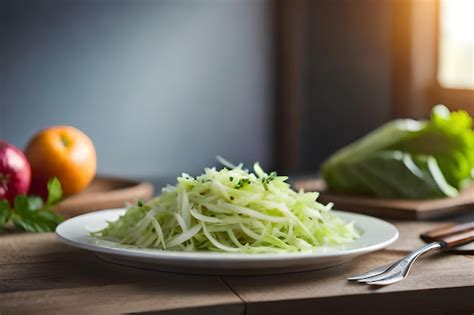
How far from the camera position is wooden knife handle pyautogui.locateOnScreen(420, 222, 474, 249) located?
1.35 metres

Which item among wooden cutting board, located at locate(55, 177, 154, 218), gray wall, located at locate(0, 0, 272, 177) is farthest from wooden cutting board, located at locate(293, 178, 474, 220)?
gray wall, located at locate(0, 0, 272, 177)

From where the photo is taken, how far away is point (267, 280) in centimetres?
112

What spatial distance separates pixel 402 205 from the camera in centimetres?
177

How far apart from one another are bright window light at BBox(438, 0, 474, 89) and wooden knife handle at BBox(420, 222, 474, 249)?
1.65m

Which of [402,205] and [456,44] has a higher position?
[456,44]

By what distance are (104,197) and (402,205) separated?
0.60m

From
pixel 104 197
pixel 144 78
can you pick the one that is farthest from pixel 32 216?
pixel 144 78

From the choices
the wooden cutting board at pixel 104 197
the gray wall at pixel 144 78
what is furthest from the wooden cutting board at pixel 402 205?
the gray wall at pixel 144 78

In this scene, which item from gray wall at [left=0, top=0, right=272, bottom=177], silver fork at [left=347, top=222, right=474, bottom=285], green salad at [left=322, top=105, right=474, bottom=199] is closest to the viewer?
silver fork at [left=347, top=222, right=474, bottom=285]

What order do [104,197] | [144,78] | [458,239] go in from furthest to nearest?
[144,78], [104,197], [458,239]

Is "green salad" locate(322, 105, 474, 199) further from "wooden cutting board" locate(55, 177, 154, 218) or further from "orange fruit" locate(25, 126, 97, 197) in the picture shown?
"orange fruit" locate(25, 126, 97, 197)

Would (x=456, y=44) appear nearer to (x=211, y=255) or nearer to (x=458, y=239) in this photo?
(x=458, y=239)

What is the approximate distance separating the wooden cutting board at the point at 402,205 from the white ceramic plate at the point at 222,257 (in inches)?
17.7

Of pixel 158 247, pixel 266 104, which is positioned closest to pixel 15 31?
pixel 266 104
